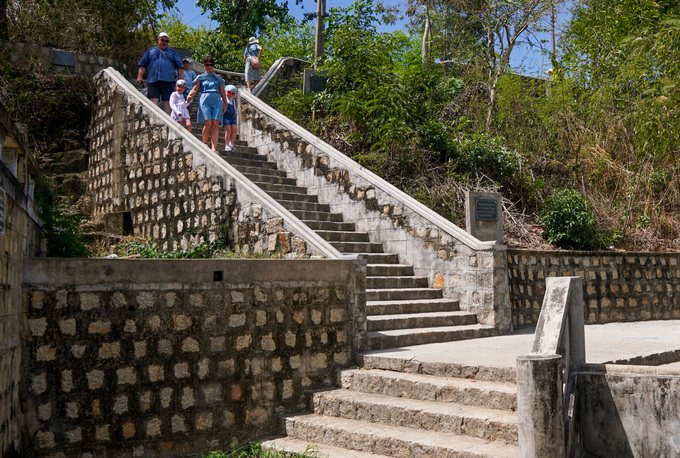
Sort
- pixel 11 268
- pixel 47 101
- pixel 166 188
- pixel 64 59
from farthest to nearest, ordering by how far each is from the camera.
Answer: pixel 64 59, pixel 47 101, pixel 166 188, pixel 11 268

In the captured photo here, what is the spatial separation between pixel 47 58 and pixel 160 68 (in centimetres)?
305

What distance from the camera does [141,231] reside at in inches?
391

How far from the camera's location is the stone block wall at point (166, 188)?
25.1 feet

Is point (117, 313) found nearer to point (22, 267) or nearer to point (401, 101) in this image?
point (22, 267)

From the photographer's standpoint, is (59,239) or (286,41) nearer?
(59,239)

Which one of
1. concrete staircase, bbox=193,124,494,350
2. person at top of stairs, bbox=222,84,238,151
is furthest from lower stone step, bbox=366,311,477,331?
person at top of stairs, bbox=222,84,238,151

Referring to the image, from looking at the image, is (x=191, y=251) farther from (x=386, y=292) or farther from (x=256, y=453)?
(x=256, y=453)

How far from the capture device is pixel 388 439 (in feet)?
16.6

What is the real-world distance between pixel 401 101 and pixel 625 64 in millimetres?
4907

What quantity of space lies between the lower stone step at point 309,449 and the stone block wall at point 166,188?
1.96 meters

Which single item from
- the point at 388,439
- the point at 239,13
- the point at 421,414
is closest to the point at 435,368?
the point at 421,414

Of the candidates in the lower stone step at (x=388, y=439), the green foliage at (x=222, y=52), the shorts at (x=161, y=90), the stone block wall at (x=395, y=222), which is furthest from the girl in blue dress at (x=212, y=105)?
the green foliage at (x=222, y=52)

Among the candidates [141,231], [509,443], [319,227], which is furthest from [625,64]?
[509,443]

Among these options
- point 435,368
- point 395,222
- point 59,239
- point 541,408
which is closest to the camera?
Answer: point 541,408
